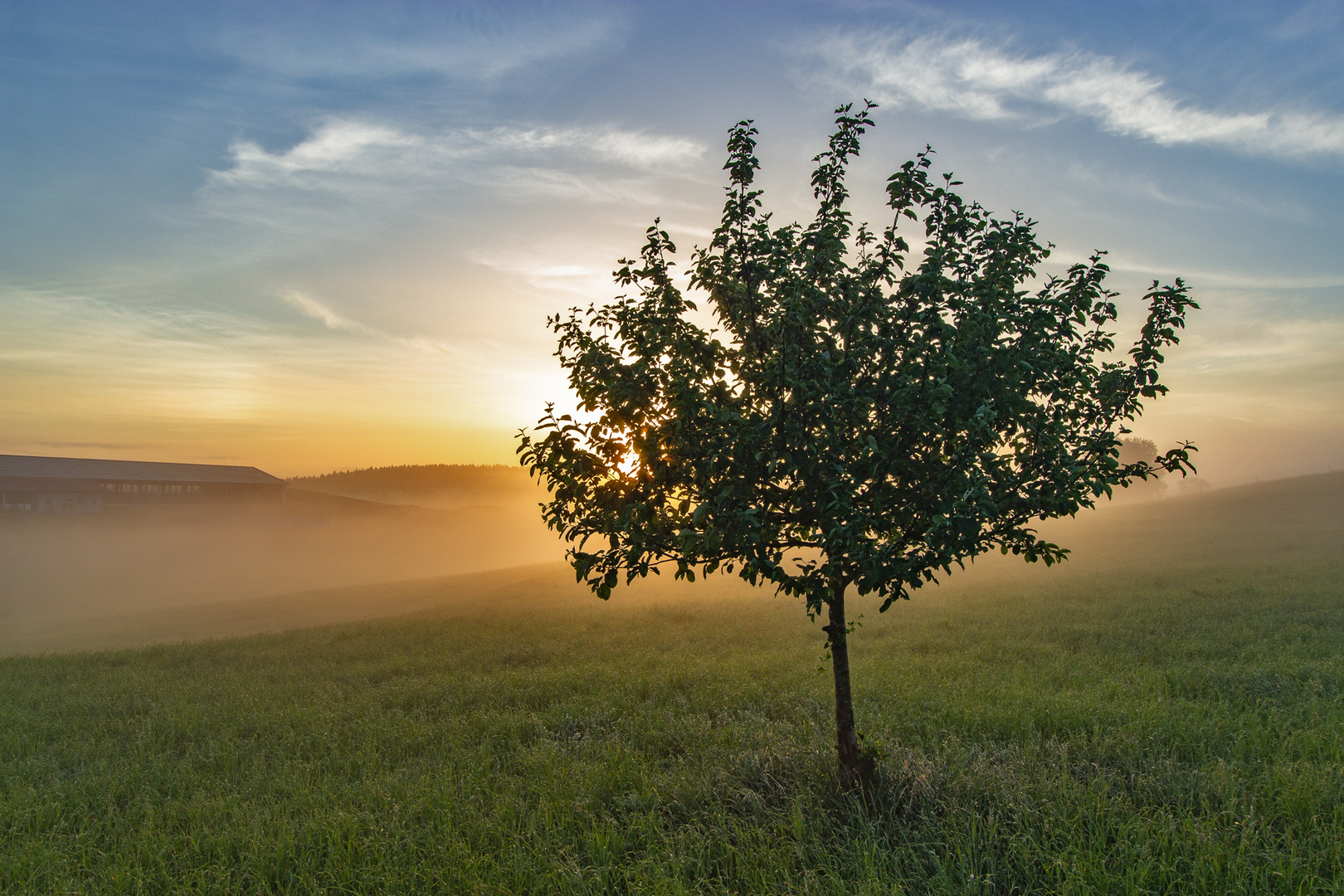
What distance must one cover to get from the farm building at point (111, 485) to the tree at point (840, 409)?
75.3 meters

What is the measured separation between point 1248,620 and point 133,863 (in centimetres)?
2413

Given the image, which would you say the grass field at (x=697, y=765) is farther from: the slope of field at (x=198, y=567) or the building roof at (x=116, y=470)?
the building roof at (x=116, y=470)

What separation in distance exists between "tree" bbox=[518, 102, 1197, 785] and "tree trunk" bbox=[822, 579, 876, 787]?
0.17 feet

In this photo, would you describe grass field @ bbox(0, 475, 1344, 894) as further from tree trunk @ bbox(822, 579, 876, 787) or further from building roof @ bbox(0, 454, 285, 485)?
building roof @ bbox(0, 454, 285, 485)

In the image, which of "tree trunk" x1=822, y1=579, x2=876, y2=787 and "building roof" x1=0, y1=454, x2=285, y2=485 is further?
"building roof" x1=0, y1=454, x2=285, y2=485

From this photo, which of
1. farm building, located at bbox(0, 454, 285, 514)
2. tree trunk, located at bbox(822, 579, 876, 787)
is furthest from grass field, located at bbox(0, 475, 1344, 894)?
farm building, located at bbox(0, 454, 285, 514)

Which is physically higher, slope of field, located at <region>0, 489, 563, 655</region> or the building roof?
the building roof

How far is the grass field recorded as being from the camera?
19.6 ft

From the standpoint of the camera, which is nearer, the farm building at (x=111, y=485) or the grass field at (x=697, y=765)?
the grass field at (x=697, y=765)

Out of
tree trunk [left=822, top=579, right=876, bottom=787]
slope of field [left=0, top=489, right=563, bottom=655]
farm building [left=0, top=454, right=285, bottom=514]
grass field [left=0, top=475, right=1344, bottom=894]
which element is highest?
farm building [left=0, top=454, right=285, bottom=514]

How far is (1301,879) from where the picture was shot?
5.26 m

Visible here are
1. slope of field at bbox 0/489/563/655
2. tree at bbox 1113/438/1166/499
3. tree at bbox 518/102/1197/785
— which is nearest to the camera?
tree at bbox 518/102/1197/785

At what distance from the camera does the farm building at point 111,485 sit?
2248 inches

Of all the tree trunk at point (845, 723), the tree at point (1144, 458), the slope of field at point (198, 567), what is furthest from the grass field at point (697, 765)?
the tree at point (1144, 458)
